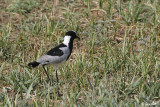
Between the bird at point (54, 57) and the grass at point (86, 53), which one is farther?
the bird at point (54, 57)

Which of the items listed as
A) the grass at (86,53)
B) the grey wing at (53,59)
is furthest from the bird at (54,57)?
the grass at (86,53)

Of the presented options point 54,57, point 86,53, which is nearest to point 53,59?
point 54,57

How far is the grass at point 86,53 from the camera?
17.2 feet

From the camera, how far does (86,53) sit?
23.3 ft

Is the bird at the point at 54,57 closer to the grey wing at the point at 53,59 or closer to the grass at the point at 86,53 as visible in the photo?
the grey wing at the point at 53,59

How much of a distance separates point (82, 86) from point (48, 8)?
3.32 metres

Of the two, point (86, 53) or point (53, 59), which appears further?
point (86, 53)

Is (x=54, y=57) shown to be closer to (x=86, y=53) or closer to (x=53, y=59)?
(x=53, y=59)

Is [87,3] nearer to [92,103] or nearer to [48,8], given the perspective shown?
[48,8]

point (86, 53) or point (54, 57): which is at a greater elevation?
point (54, 57)

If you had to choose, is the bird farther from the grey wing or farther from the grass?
the grass

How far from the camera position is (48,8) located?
8.55 meters

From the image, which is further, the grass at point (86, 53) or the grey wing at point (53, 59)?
the grey wing at point (53, 59)

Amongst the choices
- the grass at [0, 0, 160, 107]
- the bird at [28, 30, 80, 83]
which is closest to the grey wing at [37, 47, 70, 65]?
the bird at [28, 30, 80, 83]
